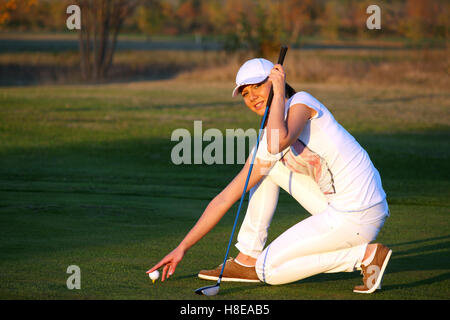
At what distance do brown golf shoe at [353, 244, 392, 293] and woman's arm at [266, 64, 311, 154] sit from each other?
2.94 feet

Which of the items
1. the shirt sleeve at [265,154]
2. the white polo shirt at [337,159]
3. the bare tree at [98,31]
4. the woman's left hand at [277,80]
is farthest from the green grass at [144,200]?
the bare tree at [98,31]

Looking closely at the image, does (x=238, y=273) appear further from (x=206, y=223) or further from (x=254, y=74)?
(x=254, y=74)

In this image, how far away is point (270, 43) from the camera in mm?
31281

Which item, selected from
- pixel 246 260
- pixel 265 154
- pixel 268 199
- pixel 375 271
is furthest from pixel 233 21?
pixel 375 271

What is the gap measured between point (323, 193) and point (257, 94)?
2.50ft

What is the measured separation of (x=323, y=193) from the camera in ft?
15.3

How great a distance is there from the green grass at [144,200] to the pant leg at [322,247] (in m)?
0.14

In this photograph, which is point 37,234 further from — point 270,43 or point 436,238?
point 270,43

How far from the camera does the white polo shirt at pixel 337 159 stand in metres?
4.40

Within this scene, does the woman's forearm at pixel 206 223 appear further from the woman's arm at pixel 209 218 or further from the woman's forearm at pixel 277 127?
the woman's forearm at pixel 277 127

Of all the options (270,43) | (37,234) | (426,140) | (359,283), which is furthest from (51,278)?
(270,43)

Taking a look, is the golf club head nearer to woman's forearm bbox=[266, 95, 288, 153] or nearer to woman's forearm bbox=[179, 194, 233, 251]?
woman's forearm bbox=[179, 194, 233, 251]

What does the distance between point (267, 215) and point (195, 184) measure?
449cm

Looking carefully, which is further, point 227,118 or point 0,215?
point 227,118
